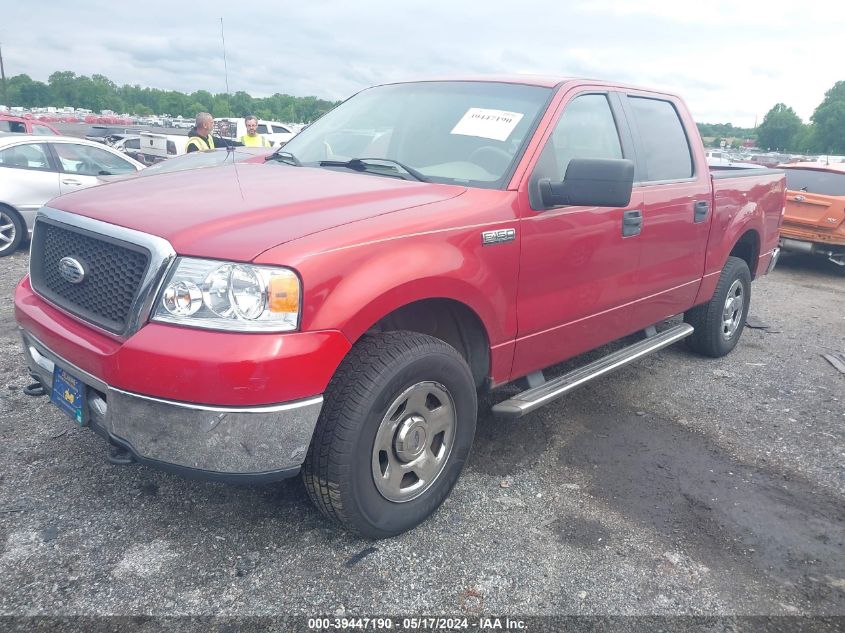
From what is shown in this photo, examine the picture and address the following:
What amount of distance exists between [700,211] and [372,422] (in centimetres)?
290

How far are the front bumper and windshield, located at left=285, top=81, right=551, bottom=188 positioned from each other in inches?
56.0

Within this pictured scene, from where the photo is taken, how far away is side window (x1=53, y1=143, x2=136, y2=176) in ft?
28.7

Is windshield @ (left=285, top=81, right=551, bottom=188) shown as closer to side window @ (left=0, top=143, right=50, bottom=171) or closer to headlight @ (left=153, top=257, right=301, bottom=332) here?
headlight @ (left=153, top=257, right=301, bottom=332)

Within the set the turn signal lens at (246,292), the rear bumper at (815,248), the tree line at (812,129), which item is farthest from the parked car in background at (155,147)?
the tree line at (812,129)

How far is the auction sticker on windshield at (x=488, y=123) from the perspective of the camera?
3.29 metres

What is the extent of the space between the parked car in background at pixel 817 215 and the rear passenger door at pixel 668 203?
5515 millimetres

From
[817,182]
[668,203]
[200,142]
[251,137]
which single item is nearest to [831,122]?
[817,182]

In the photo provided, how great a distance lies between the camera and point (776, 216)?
5.59 metres

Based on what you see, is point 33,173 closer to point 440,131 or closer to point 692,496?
point 440,131

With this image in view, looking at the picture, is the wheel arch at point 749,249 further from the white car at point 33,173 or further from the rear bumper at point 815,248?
the white car at point 33,173

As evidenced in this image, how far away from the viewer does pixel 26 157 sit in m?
8.35

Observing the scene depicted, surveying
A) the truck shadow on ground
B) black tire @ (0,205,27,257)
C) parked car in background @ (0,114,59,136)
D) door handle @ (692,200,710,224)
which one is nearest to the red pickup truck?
door handle @ (692,200,710,224)

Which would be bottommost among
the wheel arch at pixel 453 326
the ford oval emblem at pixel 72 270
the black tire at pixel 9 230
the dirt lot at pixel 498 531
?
the dirt lot at pixel 498 531

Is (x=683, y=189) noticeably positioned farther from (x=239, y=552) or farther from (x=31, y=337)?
(x=31, y=337)
